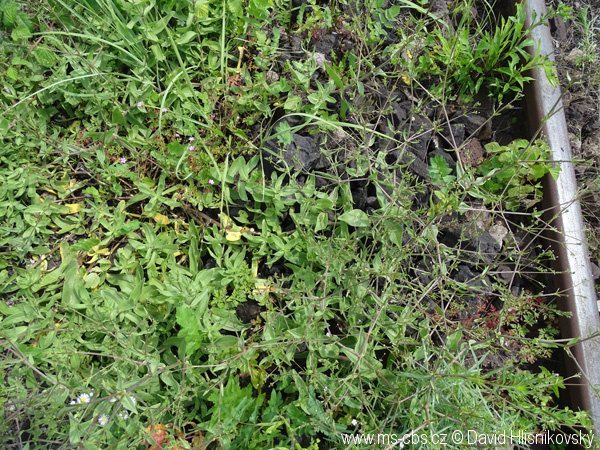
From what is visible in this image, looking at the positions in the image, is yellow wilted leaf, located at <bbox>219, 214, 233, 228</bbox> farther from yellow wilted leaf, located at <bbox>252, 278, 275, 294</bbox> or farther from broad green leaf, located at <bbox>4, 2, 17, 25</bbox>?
broad green leaf, located at <bbox>4, 2, 17, 25</bbox>

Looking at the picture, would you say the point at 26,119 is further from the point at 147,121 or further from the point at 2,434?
the point at 2,434

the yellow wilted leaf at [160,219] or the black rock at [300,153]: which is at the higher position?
the black rock at [300,153]

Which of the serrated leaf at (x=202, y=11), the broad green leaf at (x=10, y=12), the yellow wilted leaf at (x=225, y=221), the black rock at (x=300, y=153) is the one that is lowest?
the yellow wilted leaf at (x=225, y=221)

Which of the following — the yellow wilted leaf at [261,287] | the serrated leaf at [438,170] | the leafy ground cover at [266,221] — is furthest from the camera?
the serrated leaf at [438,170]

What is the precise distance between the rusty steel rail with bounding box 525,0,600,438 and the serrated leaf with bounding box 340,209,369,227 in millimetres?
985

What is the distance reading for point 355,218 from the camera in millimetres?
2301

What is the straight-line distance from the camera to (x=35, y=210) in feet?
7.84

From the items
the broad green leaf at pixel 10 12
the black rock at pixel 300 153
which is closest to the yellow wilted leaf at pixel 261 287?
the black rock at pixel 300 153

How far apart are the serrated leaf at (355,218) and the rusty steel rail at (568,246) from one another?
0.98 metres

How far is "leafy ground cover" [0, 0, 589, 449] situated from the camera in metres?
2.06

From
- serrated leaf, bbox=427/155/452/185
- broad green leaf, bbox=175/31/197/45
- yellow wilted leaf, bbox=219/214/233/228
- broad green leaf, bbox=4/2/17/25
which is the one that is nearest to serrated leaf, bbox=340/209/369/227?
serrated leaf, bbox=427/155/452/185

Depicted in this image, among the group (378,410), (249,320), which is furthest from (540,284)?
(249,320)

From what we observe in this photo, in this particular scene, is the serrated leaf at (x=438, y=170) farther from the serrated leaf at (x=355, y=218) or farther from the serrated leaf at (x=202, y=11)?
the serrated leaf at (x=202, y=11)

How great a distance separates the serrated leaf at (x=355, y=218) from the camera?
7.51 feet
